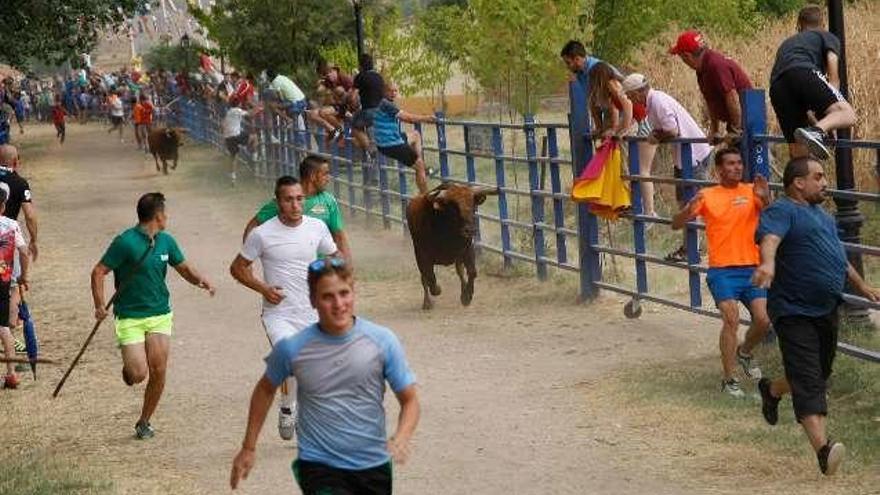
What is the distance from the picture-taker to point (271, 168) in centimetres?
3297

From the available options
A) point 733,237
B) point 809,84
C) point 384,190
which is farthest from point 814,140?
point 384,190

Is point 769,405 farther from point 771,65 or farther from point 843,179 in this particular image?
point 771,65

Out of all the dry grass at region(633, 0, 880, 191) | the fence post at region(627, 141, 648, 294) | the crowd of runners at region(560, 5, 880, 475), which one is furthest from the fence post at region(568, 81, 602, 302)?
the dry grass at region(633, 0, 880, 191)

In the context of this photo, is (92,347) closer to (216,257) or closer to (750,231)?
(216,257)

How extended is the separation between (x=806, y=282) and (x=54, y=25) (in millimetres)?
35300

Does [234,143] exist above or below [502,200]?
below

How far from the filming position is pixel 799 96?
428 inches

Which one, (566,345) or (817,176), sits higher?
(817,176)

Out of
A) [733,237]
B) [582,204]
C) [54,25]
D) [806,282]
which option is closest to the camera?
[806,282]

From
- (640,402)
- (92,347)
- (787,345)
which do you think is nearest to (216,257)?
(92,347)

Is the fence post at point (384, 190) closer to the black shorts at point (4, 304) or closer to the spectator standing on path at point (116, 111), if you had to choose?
the black shorts at point (4, 304)

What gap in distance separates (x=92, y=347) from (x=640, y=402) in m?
6.43

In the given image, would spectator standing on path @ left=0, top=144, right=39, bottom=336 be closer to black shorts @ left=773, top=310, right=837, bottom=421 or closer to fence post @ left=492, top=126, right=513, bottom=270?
fence post @ left=492, top=126, right=513, bottom=270

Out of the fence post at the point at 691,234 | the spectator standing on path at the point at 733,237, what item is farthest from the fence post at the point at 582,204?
the spectator standing on path at the point at 733,237
